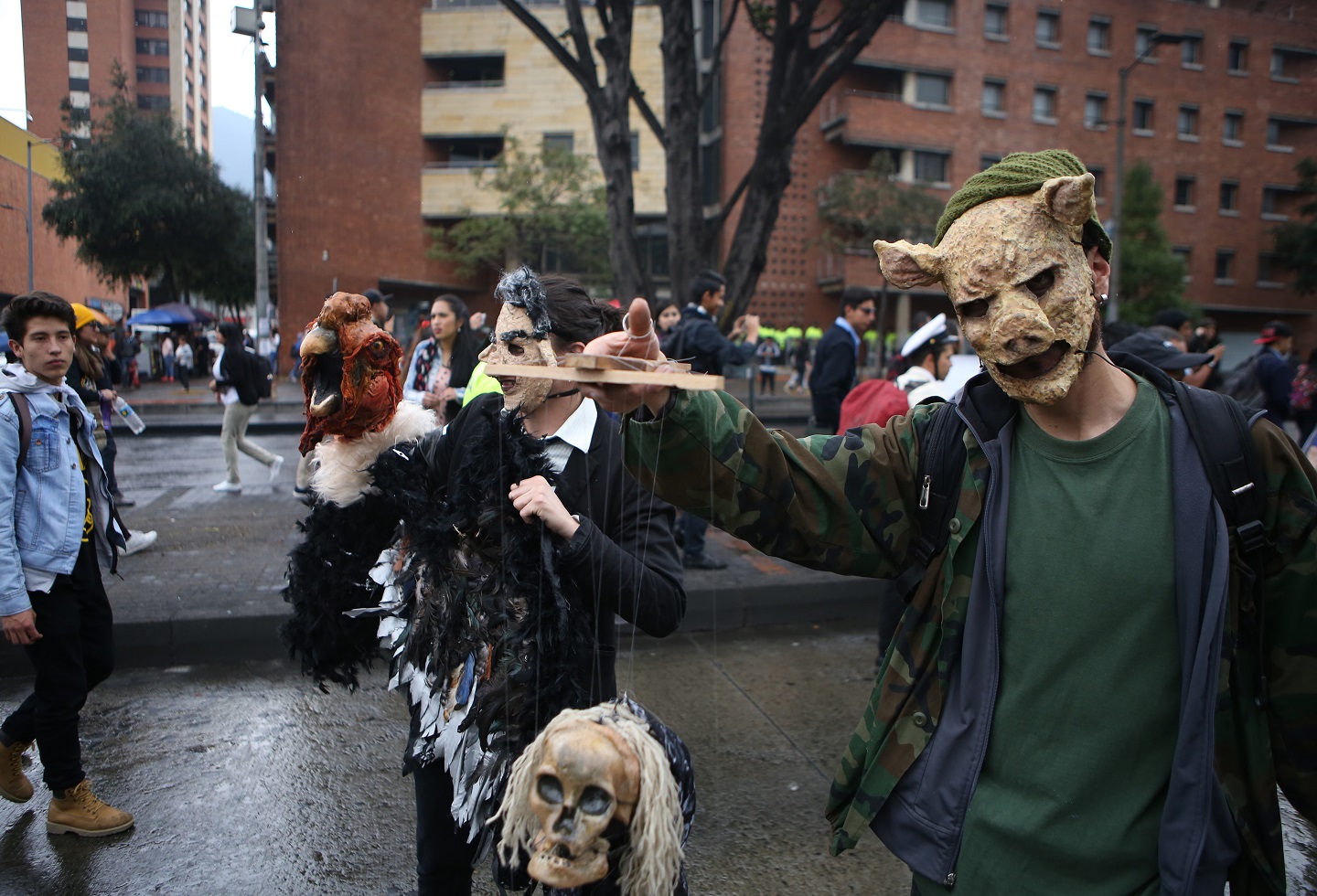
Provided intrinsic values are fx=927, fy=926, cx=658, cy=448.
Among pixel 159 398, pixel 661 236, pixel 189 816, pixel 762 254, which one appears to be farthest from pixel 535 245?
pixel 189 816

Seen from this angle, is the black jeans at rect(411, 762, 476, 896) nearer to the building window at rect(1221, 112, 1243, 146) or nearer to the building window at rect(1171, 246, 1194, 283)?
the building window at rect(1171, 246, 1194, 283)

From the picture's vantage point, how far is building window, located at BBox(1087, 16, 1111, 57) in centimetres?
3672

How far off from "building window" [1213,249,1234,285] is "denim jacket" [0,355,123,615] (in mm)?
45486

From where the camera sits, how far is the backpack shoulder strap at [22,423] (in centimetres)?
329

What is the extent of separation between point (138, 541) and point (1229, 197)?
147 ft

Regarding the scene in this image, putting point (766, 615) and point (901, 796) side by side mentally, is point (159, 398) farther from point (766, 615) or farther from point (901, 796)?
point (901, 796)

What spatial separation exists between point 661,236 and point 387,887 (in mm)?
35817

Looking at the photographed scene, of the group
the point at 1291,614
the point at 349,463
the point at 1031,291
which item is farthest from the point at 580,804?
the point at 349,463

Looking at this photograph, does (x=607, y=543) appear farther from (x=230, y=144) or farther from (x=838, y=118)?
(x=838, y=118)

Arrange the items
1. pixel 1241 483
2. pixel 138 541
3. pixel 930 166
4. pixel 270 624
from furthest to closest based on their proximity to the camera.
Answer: pixel 930 166 → pixel 138 541 → pixel 270 624 → pixel 1241 483

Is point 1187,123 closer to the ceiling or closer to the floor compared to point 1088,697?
closer to the ceiling

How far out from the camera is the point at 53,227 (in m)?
6.41

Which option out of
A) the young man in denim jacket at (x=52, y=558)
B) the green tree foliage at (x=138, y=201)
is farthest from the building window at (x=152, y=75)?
the young man in denim jacket at (x=52, y=558)

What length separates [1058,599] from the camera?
162cm
